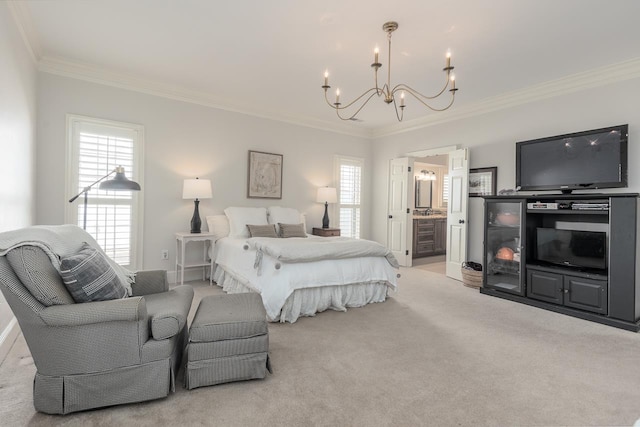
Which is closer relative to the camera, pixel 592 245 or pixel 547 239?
pixel 592 245

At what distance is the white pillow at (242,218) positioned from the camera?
474cm

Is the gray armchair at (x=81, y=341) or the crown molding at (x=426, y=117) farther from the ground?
the crown molding at (x=426, y=117)

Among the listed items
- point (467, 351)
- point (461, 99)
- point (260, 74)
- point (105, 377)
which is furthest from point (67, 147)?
point (461, 99)

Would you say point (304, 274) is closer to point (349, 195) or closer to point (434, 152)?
point (349, 195)

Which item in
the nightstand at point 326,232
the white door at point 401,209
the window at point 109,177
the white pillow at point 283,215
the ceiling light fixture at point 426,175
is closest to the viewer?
the window at point 109,177

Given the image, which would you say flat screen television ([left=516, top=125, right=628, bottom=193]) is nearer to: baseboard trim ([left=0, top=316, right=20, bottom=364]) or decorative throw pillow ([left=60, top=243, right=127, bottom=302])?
decorative throw pillow ([left=60, top=243, right=127, bottom=302])

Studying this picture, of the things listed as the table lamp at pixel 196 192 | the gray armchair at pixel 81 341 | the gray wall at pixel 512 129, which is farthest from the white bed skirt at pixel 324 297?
the gray wall at pixel 512 129

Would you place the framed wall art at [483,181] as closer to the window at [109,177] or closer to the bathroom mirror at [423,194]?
the bathroom mirror at [423,194]

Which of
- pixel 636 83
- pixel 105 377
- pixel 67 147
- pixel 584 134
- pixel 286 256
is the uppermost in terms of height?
pixel 636 83

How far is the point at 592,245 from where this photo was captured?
11.8 ft

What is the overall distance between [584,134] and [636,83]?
2.22 feet

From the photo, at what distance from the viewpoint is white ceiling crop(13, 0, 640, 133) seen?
270 centimetres

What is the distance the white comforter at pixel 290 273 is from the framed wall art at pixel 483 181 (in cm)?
216

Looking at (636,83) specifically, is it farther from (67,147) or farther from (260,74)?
(67,147)
